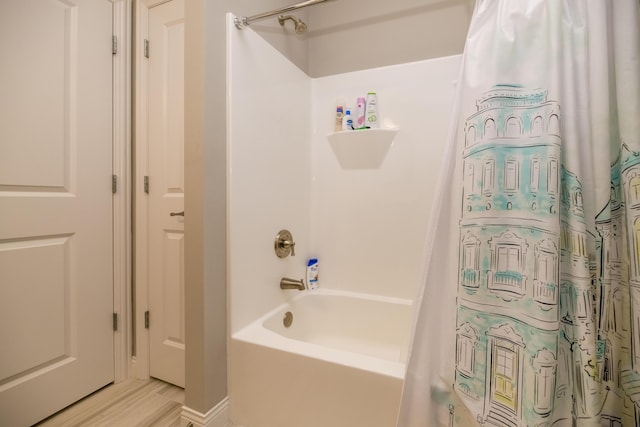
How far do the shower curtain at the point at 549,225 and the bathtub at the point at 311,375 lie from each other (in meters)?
0.14

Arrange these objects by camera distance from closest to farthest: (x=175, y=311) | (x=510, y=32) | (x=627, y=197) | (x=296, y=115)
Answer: (x=627, y=197) < (x=510, y=32) < (x=175, y=311) < (x=296, y=115)

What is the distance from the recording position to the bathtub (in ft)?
3.14

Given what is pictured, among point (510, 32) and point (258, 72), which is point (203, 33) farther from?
point (510, 32)

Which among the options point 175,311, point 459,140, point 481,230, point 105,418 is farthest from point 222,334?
point 459,140

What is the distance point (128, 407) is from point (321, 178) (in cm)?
158

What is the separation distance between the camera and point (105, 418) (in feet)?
4.28

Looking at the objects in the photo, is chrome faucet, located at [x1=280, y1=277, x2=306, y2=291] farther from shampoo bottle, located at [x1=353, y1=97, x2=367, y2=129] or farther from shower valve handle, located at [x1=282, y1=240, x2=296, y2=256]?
shampoo bottle, located at [x1=353, y1=97, x2=367, y2=129]

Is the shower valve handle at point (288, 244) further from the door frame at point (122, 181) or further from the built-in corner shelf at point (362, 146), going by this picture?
the door frame at point (122, 181)

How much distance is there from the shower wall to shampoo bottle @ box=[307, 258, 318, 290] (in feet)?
0.17

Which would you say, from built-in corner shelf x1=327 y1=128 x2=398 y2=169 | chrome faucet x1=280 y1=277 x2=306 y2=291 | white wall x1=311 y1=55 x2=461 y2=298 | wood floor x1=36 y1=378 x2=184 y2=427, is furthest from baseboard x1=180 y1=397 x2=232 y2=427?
built-in corner shelf x1=327 y1=128 x2=398 y2=169

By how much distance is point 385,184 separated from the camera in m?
1.67

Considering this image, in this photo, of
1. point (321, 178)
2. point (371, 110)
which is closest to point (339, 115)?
point (371, 110)

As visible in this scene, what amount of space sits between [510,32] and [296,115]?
1112mm

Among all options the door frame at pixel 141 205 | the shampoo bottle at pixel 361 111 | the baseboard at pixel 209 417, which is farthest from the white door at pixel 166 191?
the shampoo bottle at pixel 361 111
